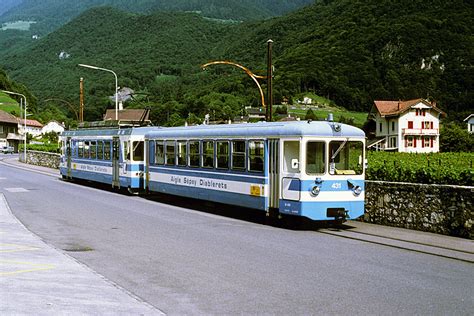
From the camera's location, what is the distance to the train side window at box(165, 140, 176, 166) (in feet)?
77.7

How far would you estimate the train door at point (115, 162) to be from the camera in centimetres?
2900

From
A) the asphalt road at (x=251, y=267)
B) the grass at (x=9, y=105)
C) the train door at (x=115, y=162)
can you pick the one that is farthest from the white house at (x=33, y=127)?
the asphalt road at (x=251, y=267)

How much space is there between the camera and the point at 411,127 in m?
118

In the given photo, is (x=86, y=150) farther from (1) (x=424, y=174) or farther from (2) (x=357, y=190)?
(1) (x=424, y=174)

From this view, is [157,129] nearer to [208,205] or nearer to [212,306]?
[208,205]

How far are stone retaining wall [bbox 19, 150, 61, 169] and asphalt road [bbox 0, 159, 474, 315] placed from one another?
1433 inches

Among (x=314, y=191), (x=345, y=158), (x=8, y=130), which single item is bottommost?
(x=314, y=191)

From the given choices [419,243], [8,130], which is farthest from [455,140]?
[419,243]

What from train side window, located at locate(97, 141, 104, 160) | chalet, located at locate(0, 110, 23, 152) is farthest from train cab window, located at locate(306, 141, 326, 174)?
chalet, located at locate(0, 110, 23, 152)

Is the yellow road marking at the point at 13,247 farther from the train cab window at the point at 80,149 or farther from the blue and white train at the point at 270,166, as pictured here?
the train cab window at the point at 80,149

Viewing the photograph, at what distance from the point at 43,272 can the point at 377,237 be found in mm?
7893

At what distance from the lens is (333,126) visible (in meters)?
17.2

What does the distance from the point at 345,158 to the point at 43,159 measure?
46300 millimetres

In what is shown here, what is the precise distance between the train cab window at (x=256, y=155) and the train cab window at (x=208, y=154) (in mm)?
2492
